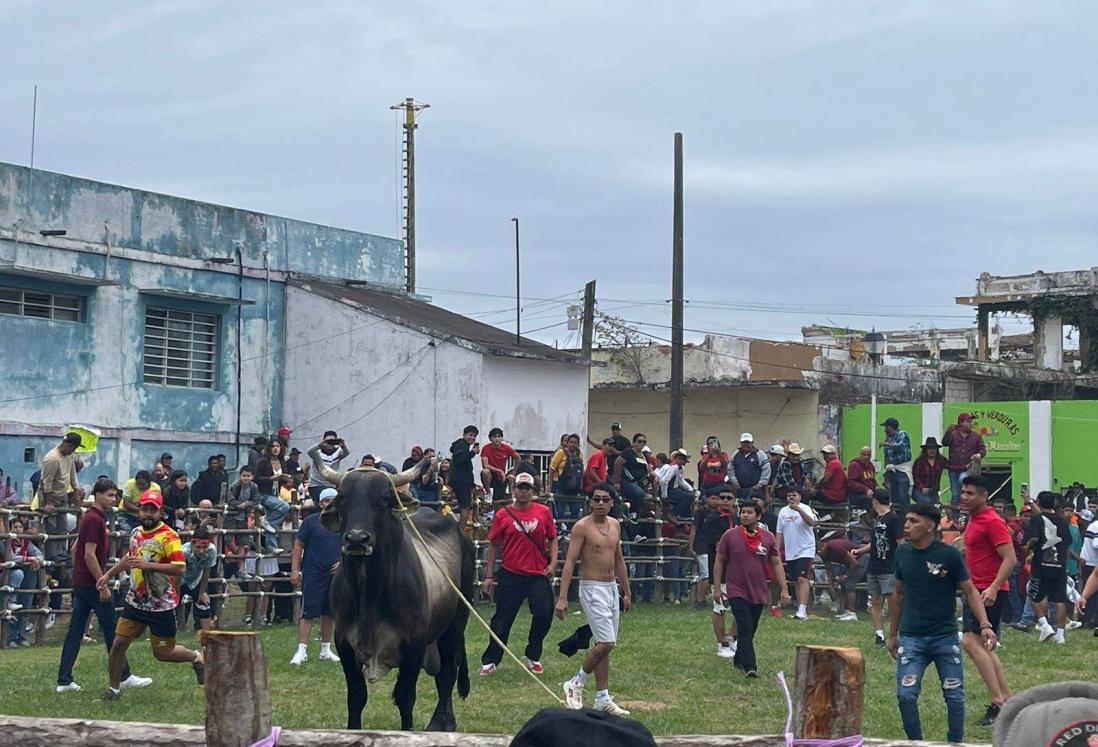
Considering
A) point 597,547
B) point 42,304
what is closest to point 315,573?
point 597,547

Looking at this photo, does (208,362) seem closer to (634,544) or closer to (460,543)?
(634,544)

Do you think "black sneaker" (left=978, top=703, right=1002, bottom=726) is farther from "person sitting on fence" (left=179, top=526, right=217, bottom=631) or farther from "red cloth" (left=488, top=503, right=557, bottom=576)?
"person sitting on fence" (left=179, top=526, right=217, bottom=631)

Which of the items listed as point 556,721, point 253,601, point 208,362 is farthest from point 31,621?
point 556,721

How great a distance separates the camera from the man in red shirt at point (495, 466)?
2299cm

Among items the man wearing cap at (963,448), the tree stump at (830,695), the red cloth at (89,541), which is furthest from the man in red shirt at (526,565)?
the man wearing cap at (963,448)

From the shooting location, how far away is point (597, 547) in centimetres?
1398

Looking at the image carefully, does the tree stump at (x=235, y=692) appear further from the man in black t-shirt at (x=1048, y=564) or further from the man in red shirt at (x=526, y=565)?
the man in black t-shirt at (x=1048, y=564)

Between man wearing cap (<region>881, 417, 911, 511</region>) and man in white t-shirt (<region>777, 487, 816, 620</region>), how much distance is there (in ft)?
8.49

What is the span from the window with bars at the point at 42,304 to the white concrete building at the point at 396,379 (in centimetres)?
501

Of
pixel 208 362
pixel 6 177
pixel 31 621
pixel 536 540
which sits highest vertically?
pixel 6 177

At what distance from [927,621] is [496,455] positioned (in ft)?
42.3

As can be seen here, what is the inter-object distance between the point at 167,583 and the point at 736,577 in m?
5.83

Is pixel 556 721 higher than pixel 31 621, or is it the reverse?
pixel 556 721

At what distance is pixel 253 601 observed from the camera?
2033cm
